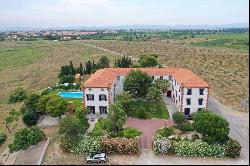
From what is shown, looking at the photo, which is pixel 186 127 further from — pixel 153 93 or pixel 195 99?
pixel 153 93

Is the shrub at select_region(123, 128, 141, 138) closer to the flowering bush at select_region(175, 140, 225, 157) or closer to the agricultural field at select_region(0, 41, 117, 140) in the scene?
the flowering bush at select_region(175, 140, 225, 157)

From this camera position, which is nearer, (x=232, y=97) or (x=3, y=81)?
(x=232, y=97)

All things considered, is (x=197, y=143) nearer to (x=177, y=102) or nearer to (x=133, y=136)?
(x=133, y=136)

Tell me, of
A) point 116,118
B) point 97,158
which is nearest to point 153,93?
point 116,118

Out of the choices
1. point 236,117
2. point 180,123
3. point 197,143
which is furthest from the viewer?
point 236,117

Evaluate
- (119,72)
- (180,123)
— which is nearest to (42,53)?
(119,72)

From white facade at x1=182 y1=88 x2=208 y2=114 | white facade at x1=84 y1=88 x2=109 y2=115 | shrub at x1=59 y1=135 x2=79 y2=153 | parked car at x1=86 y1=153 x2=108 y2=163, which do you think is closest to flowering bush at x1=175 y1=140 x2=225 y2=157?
parked car at x1=86 y1=153 x2=108 y2=163
